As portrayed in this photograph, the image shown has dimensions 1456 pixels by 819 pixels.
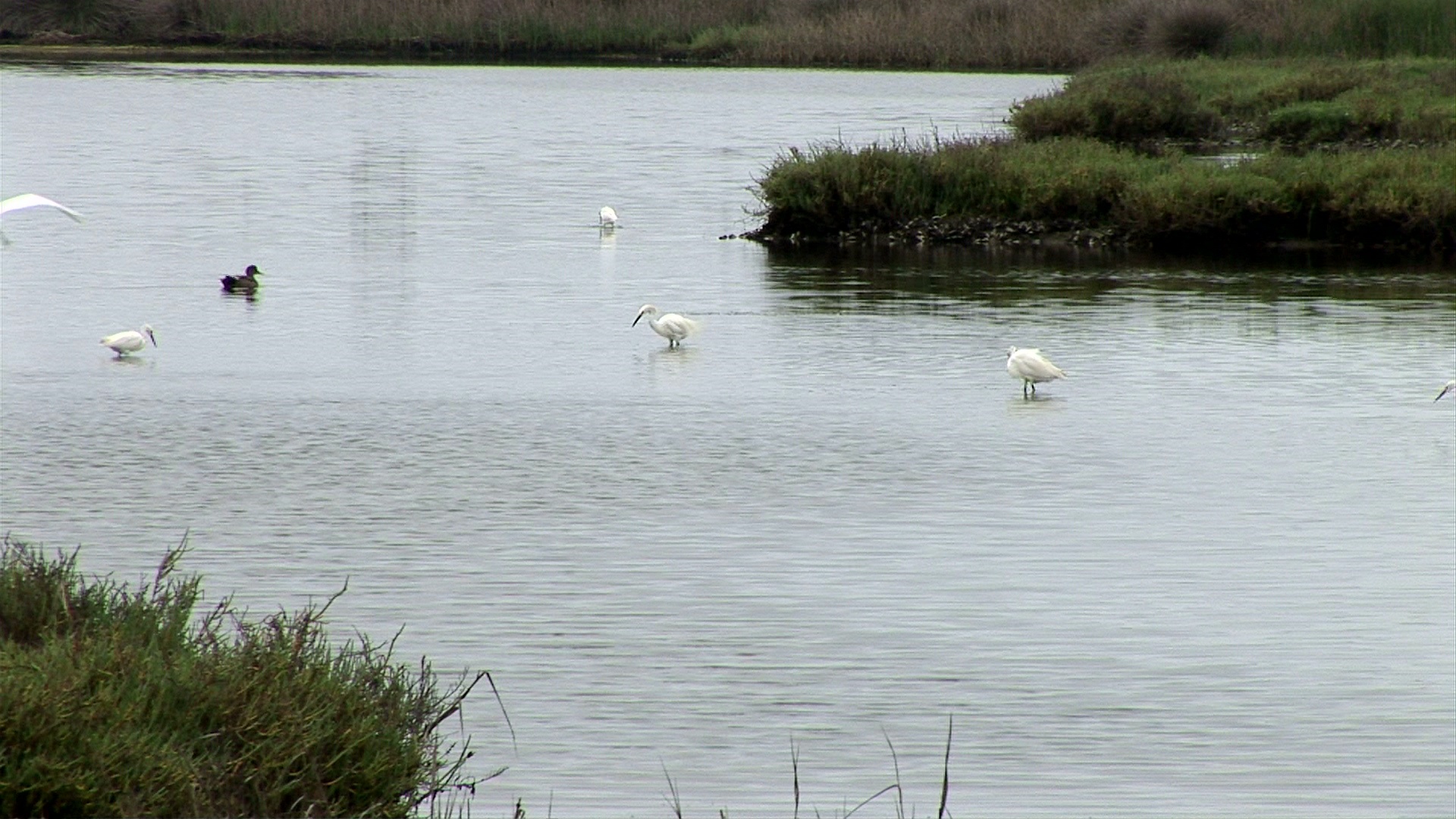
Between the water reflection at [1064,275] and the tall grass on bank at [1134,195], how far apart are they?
59cm

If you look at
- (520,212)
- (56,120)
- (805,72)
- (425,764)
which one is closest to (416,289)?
(520,212)

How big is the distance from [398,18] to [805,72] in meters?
15.5

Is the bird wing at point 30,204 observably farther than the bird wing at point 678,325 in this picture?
No

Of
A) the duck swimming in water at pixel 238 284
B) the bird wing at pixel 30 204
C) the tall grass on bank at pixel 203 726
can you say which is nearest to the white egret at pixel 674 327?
the duck swimming in water at pixel 238 284

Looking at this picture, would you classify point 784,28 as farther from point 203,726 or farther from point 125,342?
point 203,726

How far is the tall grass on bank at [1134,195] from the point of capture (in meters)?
27.6

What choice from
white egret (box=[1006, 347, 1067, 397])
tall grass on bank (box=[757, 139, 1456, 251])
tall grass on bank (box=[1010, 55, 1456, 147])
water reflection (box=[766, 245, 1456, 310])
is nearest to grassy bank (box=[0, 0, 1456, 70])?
tall grass on bank (box=[1010, 55, 1456, 147])

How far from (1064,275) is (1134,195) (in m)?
3.11

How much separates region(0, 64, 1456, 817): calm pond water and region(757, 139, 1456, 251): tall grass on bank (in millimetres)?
1151

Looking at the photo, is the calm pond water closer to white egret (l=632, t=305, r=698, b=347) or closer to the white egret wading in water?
white egret (l=632, t=305, r=698, b=347)

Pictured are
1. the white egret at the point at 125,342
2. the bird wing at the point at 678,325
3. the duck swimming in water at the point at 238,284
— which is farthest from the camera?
the duck swimming in water at the point at 238,284

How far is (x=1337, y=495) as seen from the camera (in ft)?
42.7

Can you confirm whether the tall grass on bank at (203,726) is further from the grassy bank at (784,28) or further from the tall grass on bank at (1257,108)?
the grassy bank at (784,28)

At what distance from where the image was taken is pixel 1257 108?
42281mm
